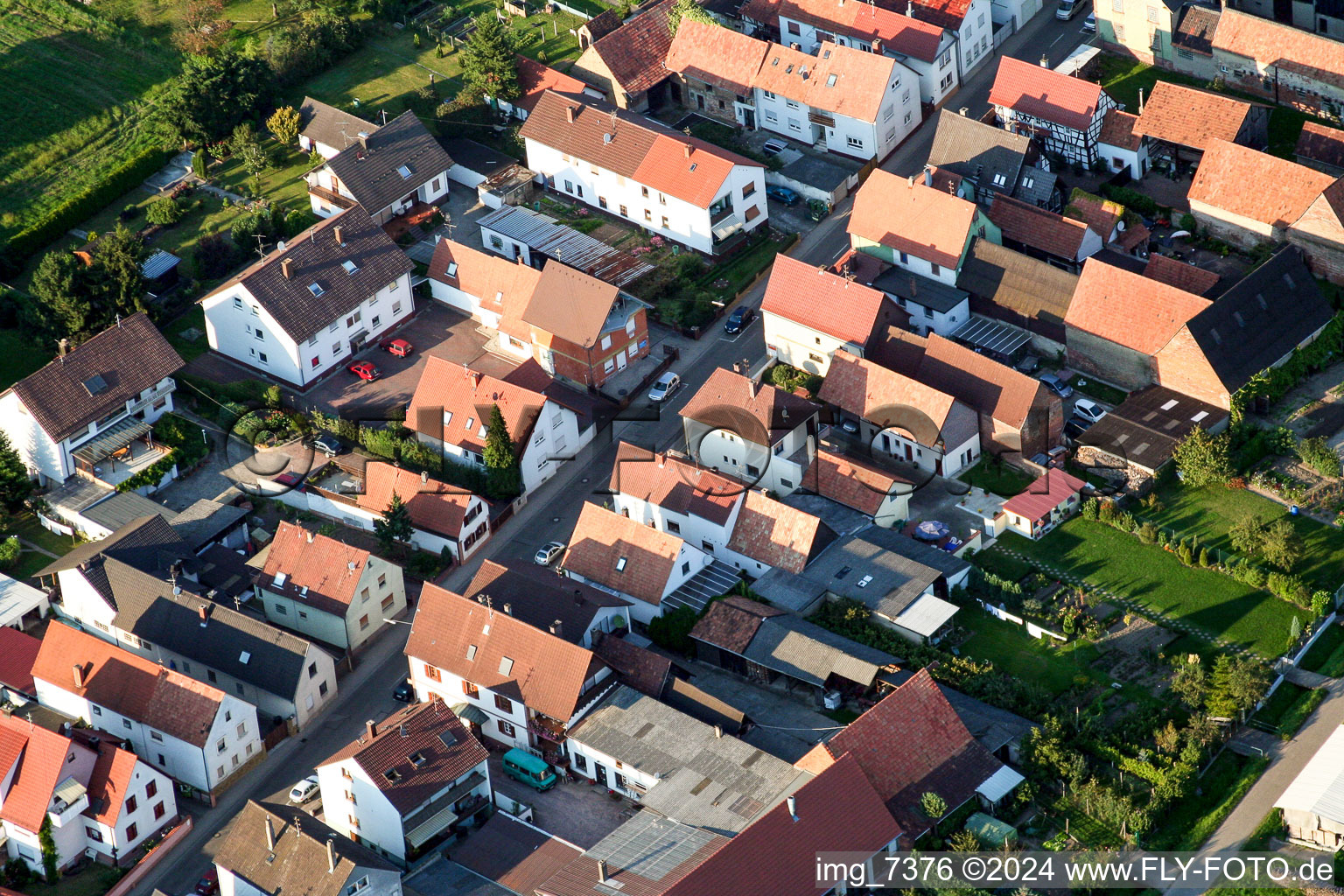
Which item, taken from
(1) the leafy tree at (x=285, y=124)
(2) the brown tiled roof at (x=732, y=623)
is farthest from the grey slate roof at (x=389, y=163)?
(2) the brown tiled roof at (x=732, y=623)

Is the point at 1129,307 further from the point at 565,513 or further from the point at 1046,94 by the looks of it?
the point at 565,513

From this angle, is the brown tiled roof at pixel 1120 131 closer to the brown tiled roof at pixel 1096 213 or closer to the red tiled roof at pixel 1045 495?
the brown tiled roof at pixel 1096 213

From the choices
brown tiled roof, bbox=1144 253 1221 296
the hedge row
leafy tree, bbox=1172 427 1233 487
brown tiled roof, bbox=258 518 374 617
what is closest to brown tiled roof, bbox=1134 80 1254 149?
brown tiled roof, bbox=1144 253 1221 296

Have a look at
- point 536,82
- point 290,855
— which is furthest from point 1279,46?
point 290,855

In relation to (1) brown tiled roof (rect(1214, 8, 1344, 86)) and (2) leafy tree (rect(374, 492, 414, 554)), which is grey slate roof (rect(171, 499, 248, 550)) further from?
(1) brown tiled roof (rect(1214, 8, 1344, 86))

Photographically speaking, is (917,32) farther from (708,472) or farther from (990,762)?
(990,762)

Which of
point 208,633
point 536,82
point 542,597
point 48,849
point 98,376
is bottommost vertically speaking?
point 48,849
